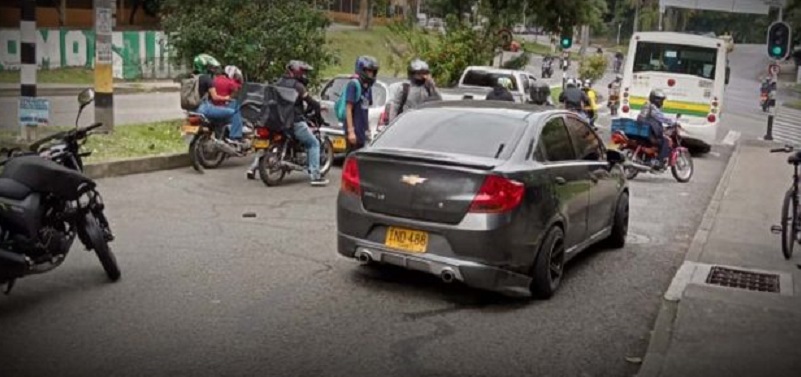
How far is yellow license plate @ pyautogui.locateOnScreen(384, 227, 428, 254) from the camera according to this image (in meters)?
6.84

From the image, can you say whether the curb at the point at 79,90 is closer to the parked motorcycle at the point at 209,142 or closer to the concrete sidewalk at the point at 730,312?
the parked motorcycle at the point at 209,142

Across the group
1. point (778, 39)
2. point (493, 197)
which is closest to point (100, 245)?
point (493, 197)

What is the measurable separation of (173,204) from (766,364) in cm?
684

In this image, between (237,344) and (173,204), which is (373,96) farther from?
(237,344)

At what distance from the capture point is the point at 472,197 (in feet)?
21.8

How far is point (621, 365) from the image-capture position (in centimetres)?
577

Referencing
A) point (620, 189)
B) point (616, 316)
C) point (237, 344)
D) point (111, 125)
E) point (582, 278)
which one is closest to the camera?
point (237, 344)

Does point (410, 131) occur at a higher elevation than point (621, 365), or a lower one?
higher

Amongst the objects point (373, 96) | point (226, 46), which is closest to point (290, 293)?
point (373, 96)

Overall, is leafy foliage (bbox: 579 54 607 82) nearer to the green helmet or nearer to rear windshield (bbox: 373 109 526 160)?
the green helmet

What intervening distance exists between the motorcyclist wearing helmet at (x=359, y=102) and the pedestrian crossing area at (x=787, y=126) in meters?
18.9

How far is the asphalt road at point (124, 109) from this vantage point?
18250mm

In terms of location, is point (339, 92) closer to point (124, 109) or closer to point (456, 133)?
point (456, 133)

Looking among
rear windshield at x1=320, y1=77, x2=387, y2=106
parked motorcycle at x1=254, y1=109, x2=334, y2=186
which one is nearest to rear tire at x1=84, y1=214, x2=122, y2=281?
parked motorcycle at x1=254, y1=109, x2=334, y2=186
